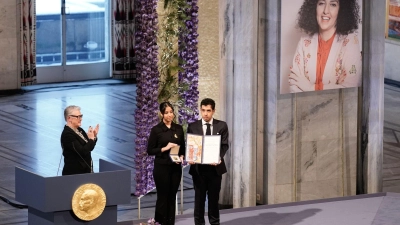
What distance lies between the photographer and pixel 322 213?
444 inches

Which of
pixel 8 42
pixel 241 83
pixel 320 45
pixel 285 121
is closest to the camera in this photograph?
pixel 241 83

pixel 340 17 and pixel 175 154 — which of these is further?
pixel 340 17

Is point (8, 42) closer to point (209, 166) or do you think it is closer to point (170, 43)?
point (170, 43)

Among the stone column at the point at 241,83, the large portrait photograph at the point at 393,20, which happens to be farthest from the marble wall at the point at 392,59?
the stone column at the point at 241,83

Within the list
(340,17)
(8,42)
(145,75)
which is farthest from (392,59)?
(145,75)

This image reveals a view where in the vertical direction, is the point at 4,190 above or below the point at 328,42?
below

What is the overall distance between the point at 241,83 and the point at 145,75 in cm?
120

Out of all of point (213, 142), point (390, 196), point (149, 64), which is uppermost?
point (149, 64)

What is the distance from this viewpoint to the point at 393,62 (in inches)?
764

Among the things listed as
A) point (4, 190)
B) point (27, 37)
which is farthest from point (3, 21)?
point (4, 190)

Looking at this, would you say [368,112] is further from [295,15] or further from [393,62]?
[393,62]

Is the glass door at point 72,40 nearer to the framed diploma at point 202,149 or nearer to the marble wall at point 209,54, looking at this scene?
the marble wall at point 209,54

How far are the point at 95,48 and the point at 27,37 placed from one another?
1.98 metres

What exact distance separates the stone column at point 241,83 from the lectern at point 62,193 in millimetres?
2066
